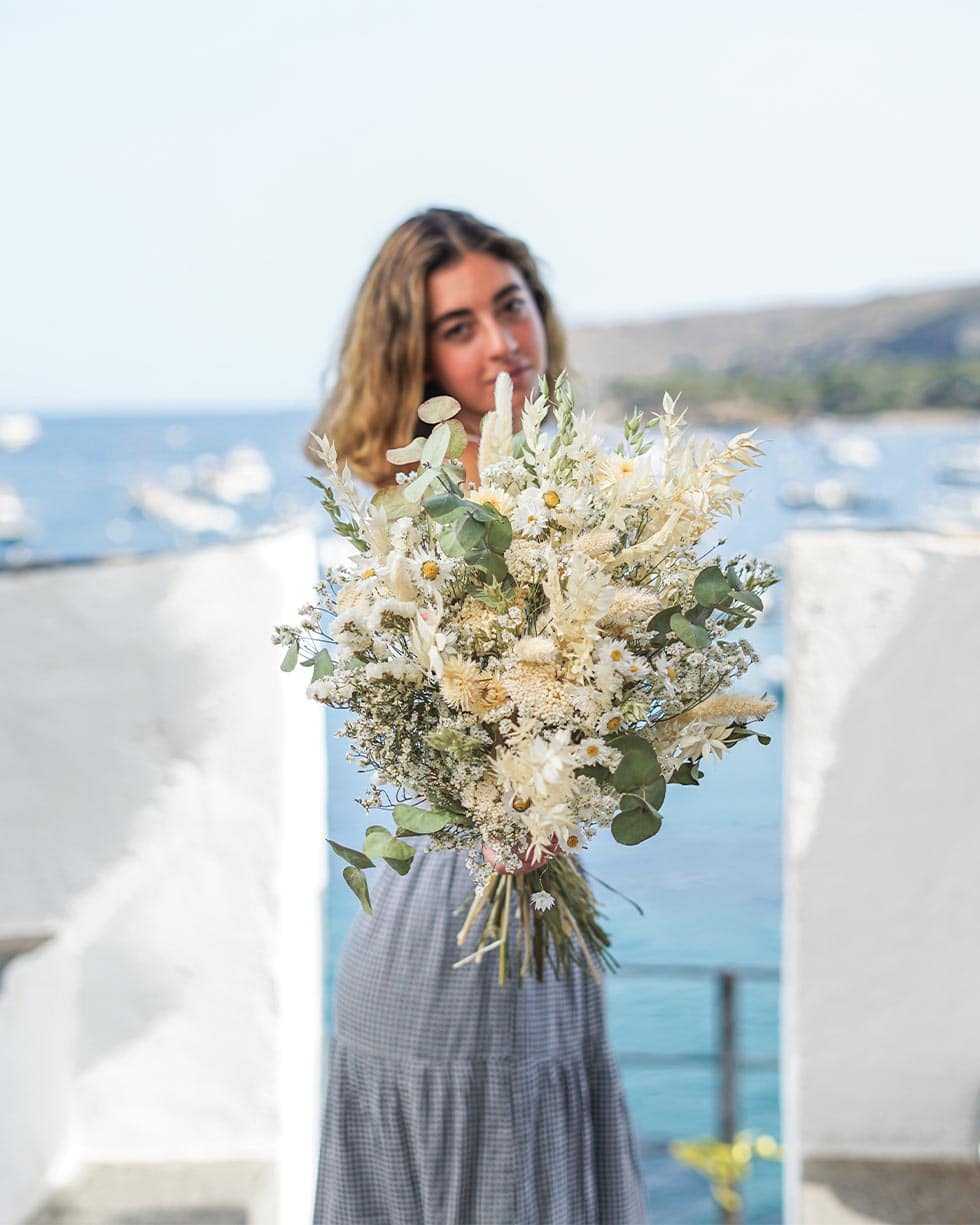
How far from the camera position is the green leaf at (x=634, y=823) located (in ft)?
3.78

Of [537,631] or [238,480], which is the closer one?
[537,631]

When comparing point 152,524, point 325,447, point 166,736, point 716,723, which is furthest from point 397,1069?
point 152,524

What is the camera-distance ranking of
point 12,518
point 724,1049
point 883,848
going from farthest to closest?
point 12,518
point 724,1049
point 883,848

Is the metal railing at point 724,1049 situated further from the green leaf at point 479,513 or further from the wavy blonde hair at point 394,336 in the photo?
the green leaf at point 479,513

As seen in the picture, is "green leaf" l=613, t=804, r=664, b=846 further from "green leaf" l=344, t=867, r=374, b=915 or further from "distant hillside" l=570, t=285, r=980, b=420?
"distant hillside" l=570, t=285, r=980, b=420

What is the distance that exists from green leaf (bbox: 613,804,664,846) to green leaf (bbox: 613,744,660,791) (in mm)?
38

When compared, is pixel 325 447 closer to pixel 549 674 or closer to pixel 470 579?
pixel 470 579

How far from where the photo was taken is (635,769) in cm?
111

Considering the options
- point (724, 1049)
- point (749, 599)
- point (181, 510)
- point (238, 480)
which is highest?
point (181, 510)

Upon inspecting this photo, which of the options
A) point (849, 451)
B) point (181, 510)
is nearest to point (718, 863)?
point (849, 451)

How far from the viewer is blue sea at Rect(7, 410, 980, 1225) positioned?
11.1 feet

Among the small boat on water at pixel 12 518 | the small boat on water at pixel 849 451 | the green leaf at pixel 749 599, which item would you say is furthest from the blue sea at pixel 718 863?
the small boat on water at pixel 12 518

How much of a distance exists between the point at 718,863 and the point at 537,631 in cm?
521

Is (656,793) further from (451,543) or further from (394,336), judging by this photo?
(394,336)
